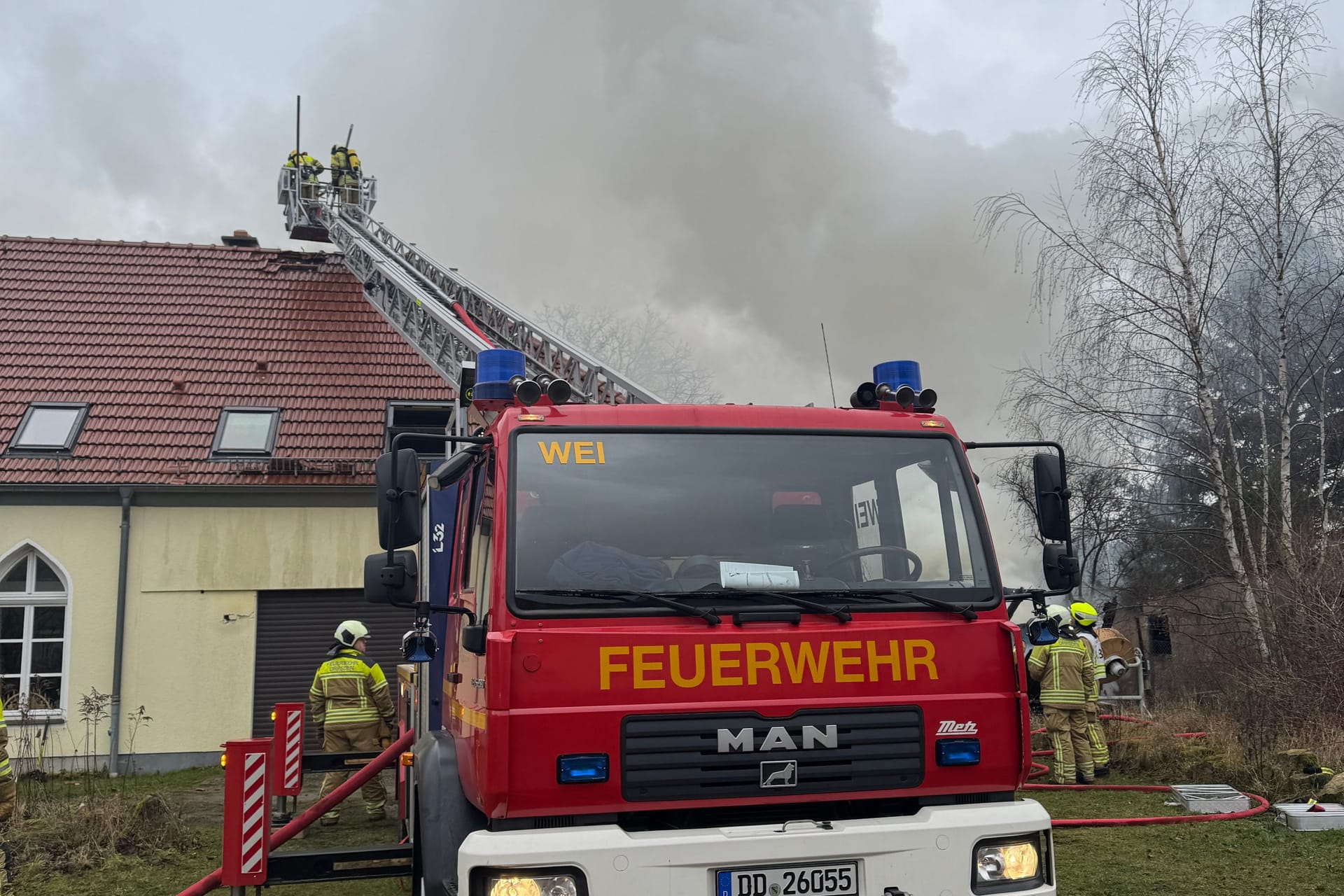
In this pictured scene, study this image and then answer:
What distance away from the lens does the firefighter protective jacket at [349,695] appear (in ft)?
30.9

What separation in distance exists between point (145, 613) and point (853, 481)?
11725 mm

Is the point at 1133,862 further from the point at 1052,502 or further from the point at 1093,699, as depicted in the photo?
the point at 1093,699

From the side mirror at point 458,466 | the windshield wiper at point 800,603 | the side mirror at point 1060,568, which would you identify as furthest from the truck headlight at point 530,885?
the side mirror at point 1060,568

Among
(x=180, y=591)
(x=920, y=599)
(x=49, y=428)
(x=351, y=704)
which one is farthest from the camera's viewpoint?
(x=49, y=428)

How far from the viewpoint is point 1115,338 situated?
13.1 meters

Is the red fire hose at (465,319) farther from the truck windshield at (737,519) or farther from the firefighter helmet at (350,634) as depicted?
the truck windshield at (737,519)

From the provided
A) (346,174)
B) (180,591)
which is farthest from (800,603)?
(346,174)

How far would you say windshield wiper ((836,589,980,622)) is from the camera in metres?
3.91

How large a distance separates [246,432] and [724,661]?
40.6 ft

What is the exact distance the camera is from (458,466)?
4.45 meters

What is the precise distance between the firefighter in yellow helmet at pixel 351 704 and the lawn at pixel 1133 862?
0.70 m

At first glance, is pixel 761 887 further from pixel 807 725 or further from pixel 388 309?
pixel 388 309

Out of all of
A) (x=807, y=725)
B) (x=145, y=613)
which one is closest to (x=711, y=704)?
(x=807, y=725)

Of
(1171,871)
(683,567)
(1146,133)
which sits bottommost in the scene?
(1171,871)
